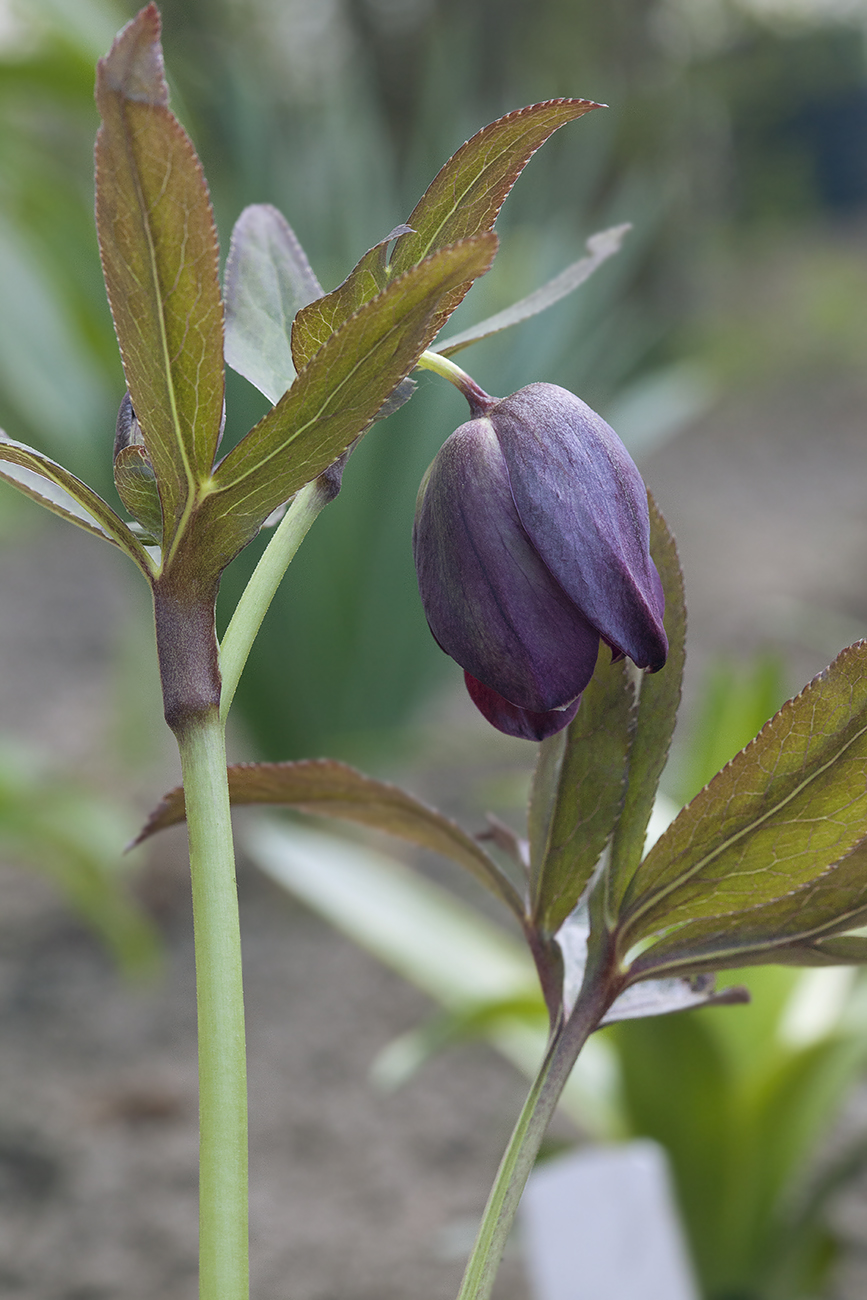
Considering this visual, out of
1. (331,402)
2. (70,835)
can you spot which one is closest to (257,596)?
(331,402)

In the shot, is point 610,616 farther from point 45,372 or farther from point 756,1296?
point 45,372

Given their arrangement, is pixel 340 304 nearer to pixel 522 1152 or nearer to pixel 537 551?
pixel 537 551

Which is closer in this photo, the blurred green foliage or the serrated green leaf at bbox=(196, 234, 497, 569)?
the serrated green leaf at bbox=(196, 234, 497, 569)

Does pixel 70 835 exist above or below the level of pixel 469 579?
above

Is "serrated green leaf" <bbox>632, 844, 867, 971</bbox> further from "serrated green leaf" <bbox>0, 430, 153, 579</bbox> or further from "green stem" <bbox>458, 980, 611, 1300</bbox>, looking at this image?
"serrated green leaf" <bbox>0, 430, 153, 579</bbox>

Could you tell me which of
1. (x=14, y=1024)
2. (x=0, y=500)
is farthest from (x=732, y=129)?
(x=14, y=1024)

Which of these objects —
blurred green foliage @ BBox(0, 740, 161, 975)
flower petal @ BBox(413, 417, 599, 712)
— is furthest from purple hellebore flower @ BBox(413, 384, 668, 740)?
blurred green foliage @ BBox(0, 740, 161, 975)
